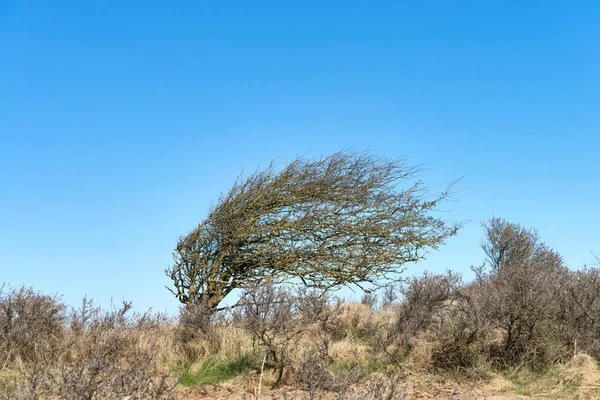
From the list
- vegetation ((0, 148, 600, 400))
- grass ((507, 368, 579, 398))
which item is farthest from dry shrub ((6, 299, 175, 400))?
grass ((507, 368, 579, 398))

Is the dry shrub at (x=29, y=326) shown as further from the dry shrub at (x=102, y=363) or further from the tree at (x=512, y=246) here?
the tree at (x=512, y=246)

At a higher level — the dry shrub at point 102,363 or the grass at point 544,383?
the dry shrub at point 102,363

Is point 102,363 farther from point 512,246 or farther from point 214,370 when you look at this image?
point 512,246

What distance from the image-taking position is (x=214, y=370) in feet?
32.9

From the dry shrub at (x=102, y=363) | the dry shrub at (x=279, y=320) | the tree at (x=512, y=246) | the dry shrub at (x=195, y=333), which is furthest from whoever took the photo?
the tree at (x=512, y=246)

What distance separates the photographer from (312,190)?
13062 mm

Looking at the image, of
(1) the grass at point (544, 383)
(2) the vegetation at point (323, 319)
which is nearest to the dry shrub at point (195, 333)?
(2) the vegetation at point (323, 319)

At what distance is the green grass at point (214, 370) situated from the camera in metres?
9.54

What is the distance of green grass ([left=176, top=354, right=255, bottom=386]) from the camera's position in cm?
954

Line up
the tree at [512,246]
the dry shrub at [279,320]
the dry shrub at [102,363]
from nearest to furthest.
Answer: the dry shrub at [102,363]
the dry shrub at [279,320]
the tree at [512,246]

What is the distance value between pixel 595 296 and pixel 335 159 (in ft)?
21.4

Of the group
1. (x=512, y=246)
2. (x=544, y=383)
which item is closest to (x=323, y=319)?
(x=544, y=383)

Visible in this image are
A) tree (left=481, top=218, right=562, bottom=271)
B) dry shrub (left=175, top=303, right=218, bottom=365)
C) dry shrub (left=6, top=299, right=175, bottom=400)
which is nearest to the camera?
dry shrub (left=6, top=299, right=175, bottom=400)

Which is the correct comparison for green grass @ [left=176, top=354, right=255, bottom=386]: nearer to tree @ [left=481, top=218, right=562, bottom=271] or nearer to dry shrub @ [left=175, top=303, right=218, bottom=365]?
dry shrub @ [left=175, top=303, right=218, bottom=365]
